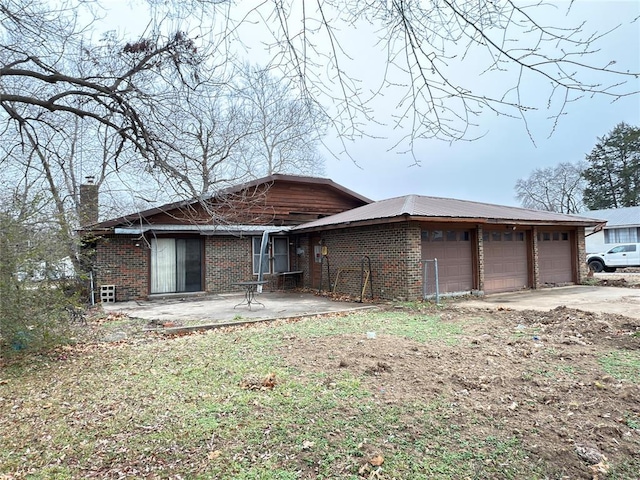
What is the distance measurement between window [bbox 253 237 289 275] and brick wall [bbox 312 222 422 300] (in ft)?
11.1

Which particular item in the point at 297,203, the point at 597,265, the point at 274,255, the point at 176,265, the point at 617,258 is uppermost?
the point at 297,203

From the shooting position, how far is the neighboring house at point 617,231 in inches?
1011

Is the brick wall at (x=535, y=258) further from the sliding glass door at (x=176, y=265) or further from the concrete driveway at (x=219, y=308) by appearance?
the sliding glass door at (x=176, y=265)

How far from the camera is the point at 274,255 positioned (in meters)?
16.2

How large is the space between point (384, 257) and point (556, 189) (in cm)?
4207

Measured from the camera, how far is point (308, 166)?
89.3ft

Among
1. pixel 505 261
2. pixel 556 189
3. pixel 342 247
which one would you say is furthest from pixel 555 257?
pixel 556 189

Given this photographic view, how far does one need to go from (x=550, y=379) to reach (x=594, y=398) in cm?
55

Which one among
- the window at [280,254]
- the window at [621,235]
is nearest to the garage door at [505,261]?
the window at [280,254]

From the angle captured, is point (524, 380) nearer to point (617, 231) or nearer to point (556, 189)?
point (617, 231)

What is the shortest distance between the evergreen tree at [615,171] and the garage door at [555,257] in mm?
29326

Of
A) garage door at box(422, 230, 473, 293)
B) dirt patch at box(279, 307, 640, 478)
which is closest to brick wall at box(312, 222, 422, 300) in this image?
garage door at box(422, 230, 473, 293)

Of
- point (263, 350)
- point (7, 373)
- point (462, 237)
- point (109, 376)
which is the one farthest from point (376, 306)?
point (7, 373)

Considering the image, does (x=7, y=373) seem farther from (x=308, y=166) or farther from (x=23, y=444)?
(x=308, y=166)
